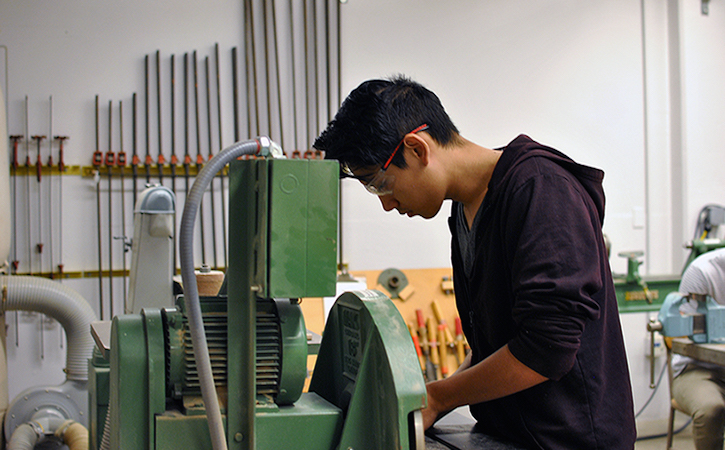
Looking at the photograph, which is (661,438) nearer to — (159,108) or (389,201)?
(389,201)

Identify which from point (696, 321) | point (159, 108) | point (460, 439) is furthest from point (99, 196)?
point (696, 321)

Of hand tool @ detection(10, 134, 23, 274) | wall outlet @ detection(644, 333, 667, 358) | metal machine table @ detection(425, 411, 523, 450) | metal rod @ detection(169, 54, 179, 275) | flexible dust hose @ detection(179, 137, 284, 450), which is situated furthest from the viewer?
wall outlet @ detection(644, 333, 667, 358)

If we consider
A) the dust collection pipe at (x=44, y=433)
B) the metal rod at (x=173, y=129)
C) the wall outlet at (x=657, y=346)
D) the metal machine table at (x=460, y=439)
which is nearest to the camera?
the metal machine table at (x=460, y=439)

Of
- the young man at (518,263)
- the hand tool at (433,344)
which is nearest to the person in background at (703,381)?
the hand tool at (433,344)

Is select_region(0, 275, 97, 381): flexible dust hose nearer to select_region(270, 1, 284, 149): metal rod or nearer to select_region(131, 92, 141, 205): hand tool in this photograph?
select_region(131, 92, 141, 205): hand tool

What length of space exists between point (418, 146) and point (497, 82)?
3102mm

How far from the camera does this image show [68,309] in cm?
292

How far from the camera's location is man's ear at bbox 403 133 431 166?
4.12ft

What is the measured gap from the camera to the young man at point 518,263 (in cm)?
109

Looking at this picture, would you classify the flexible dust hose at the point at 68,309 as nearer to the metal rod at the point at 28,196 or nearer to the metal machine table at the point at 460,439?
the metal rod at the point at 28,196

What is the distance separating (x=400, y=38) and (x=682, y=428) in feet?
11.4

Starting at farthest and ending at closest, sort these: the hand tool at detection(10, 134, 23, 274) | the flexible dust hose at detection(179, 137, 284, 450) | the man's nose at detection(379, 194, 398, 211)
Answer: the hand tool at detection(10, 134, 23, 274) → the man's nose at detection(379, 194, 398, 211) → the flexible dust hose at detection(179, 137, 284, 450)

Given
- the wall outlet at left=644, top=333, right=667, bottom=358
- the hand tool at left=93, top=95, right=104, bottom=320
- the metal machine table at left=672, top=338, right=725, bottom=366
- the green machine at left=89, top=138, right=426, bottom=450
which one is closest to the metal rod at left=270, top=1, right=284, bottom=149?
the hand tool at left=93, top=95, right=104, bottom=320

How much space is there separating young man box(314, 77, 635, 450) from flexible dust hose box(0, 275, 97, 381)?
2.15 m
